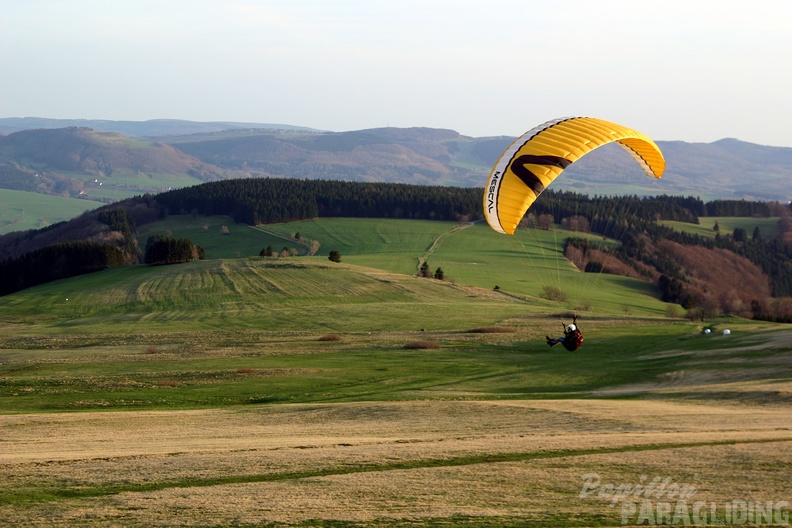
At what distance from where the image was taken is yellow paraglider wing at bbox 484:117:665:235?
1226 inches

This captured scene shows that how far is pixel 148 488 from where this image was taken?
19141mm

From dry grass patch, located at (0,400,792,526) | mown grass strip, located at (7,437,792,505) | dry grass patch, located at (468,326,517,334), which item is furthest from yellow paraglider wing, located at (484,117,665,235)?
dry grass patch, located at (468,326,517,334)

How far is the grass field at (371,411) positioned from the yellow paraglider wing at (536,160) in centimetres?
728

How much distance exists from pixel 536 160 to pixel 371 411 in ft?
35.2

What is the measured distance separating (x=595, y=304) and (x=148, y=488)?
3009 inches

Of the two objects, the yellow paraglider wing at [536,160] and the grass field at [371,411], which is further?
the yellow paraglider wing at [536,160]

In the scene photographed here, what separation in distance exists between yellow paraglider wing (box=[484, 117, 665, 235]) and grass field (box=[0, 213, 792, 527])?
287 inches

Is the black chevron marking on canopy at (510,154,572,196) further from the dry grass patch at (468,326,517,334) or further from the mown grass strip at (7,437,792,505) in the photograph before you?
the dry grass patch at (468,326,517,334)

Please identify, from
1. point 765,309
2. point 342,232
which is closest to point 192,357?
point 765,309

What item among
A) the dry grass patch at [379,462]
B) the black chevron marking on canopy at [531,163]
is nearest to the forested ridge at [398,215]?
the black chevron marking on canopy at [531,163]

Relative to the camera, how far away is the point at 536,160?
3125 cm

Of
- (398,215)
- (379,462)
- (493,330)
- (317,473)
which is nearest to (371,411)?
(379,462)

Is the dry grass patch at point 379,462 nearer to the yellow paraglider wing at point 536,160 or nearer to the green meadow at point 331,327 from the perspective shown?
the yellow paraglider wing at point 536,160

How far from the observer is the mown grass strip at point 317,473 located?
60.7 feet
